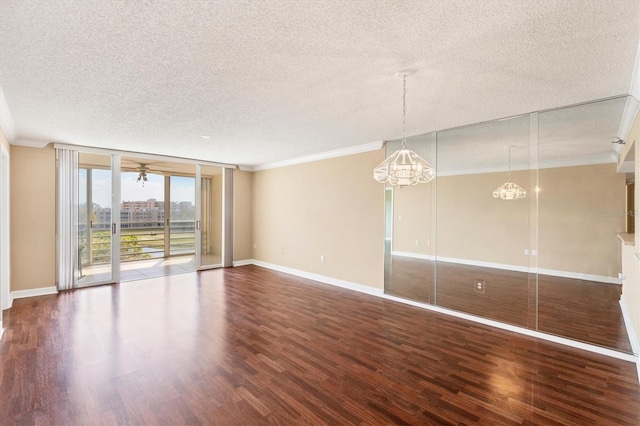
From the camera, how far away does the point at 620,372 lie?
2.65 metres

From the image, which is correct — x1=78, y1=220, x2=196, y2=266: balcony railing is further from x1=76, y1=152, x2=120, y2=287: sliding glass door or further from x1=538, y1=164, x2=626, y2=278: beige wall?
x1=538, y1=164, x2=626, y2=278: beige wall

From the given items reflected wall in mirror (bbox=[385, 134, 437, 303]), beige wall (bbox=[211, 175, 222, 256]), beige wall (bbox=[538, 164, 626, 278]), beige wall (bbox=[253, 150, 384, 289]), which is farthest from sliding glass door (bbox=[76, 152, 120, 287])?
beige wall (bbox=[538, 164, 626, 278])

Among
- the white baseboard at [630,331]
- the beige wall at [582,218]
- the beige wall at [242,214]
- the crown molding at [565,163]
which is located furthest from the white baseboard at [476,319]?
the crown molding at [565,163]

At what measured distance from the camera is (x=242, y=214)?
25.9 ft

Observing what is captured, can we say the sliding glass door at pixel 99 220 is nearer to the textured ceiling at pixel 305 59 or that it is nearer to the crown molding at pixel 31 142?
the crown molding at pixel 31 142

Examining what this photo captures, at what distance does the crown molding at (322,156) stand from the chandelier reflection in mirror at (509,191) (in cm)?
192

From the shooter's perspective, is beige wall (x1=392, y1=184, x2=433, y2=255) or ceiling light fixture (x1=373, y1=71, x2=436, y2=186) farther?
beige wall (x1=392, y1=184, x2=433, y2=255)

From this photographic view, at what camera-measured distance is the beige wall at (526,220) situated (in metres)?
3.18

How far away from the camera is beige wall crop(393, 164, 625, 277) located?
318 centimetres

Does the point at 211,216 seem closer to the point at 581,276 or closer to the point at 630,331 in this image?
the point at 581,276

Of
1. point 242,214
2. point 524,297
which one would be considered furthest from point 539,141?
point 242,214

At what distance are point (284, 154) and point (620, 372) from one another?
5594mm

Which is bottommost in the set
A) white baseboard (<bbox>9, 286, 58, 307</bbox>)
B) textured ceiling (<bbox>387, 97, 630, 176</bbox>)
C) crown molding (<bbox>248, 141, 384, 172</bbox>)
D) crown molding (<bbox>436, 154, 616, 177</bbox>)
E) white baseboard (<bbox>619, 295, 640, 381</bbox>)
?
white baseboard (<bbox>9, 286, 58, 307</bbox>)

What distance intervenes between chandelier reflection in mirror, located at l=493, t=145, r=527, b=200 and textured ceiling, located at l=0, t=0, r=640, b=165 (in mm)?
908
